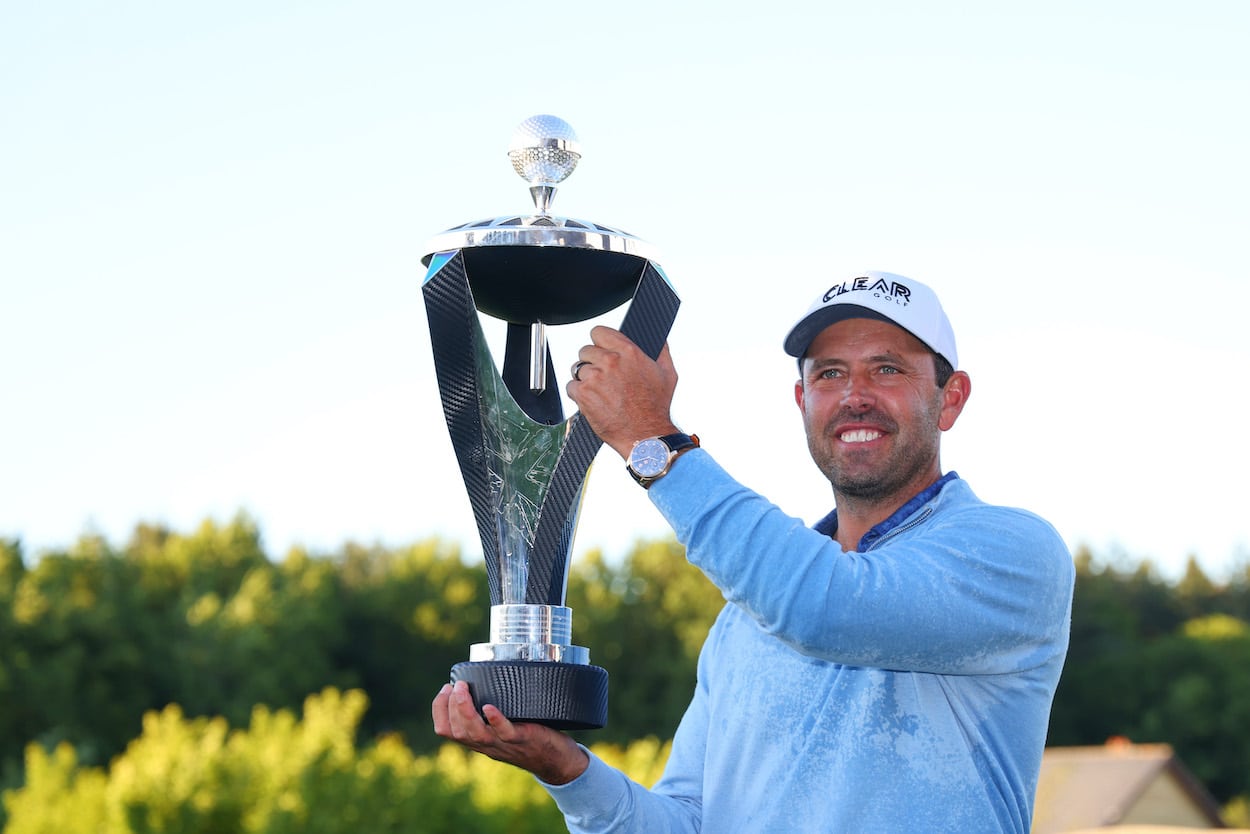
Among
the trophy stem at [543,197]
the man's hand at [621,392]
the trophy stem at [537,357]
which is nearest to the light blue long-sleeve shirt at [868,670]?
the man's hand at [621,392]

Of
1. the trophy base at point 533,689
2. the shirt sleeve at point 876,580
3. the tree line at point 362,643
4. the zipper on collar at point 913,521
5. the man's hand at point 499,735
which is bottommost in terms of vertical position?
the tree line at point 362,643

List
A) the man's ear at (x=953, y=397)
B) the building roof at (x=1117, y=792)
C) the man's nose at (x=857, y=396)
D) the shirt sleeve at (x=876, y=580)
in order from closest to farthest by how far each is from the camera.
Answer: the shirt sleeve at (x=876, y=580) → the man's nose at (x=857, y=396) → the man's ear at (x=953, y=397) → the building roof at (x=1117, y=792)

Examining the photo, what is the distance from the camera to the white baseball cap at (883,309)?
3080 millimetres

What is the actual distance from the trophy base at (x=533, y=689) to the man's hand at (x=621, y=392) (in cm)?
52

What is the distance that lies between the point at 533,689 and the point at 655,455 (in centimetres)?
59

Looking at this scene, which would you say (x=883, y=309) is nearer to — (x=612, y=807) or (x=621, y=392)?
(x=621, y=392)

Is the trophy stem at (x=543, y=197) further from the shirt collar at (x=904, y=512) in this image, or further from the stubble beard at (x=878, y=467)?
the shirt collar at (x=904, y=512)

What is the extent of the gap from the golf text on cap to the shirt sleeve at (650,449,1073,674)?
0.54 m

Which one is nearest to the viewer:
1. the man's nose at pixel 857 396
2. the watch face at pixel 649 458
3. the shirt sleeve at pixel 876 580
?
the shirt sleeve at pixel 876 580

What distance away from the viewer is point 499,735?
9.43ft

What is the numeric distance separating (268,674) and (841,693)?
4382 centimetres

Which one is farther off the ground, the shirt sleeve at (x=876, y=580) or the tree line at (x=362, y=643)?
the shirt sleeve at (x=876, y=580)

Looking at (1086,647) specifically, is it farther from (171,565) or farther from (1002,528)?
(1002,528)

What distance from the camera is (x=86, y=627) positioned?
1677 inches
